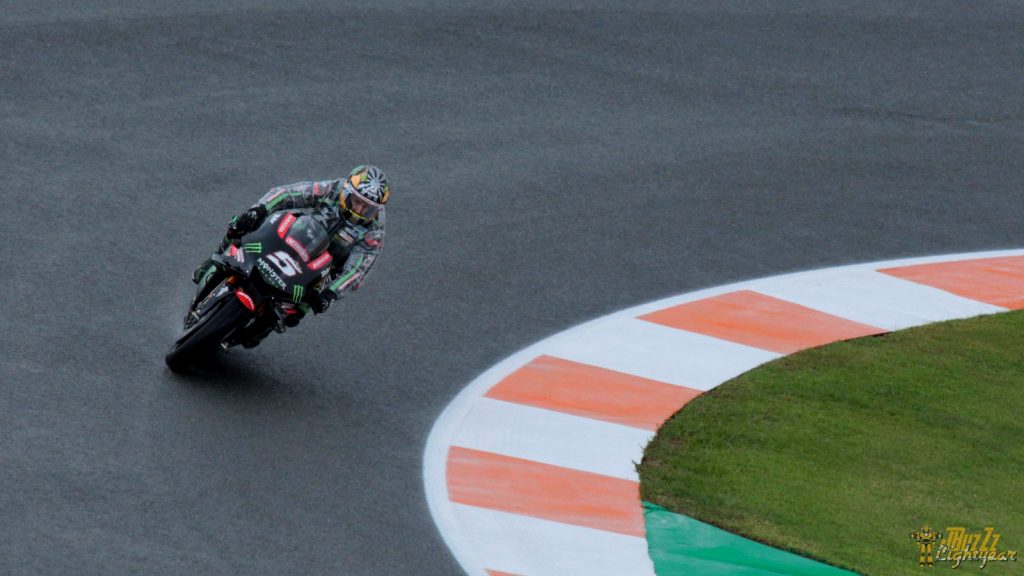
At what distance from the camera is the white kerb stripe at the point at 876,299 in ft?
37.8

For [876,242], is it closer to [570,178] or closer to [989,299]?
[989,299]

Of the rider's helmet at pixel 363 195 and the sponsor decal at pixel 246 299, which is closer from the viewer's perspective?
the sponsor decal at pixel 246 299

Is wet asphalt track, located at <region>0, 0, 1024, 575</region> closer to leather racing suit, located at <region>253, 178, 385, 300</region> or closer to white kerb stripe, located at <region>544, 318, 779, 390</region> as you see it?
white kerb stripe, located at <region>544, 318, 779, 390</region>

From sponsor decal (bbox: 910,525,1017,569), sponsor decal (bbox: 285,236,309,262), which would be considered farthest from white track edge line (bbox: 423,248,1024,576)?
sponsor decal (bbox: 910,525,1017,569)

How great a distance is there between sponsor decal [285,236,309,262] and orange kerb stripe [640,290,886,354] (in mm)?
3068

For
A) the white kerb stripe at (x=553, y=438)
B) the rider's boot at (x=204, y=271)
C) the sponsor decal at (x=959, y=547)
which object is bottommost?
the sponsor decal at (x=959, y=547)

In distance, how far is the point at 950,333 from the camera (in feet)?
36.8

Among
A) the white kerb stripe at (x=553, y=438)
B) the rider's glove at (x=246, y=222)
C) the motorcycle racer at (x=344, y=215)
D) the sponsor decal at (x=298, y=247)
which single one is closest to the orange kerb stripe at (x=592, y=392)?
the white kerb stripe at (x=553, y=438)

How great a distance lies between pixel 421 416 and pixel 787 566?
2611 mm

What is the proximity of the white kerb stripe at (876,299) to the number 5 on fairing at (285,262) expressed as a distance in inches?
172

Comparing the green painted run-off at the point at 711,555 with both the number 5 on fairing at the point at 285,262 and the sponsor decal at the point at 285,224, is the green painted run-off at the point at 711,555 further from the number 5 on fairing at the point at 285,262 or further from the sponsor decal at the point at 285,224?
the sponsor decal at the point at 285,224

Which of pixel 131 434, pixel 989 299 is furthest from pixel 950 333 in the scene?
pixel 131 434

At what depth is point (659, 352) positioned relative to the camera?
10.5 meters

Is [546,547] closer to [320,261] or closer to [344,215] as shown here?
[320,261]
